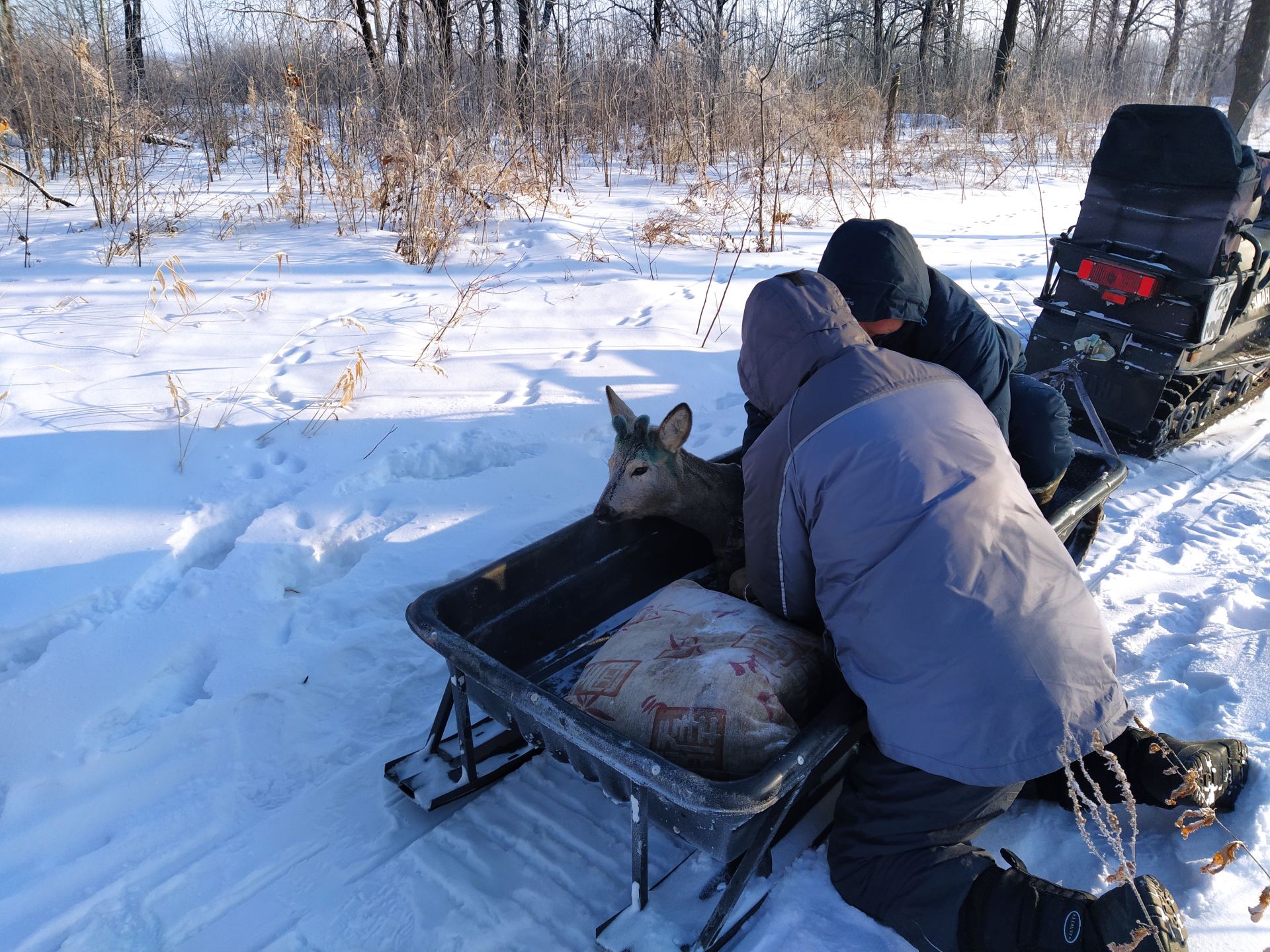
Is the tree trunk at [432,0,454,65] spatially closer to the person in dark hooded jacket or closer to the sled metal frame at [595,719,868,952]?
the person in dark hooded jacket

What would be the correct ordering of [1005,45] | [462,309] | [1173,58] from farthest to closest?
[1173,58]
[1005,45]
[462,309]

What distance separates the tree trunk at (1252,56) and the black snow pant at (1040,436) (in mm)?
8265

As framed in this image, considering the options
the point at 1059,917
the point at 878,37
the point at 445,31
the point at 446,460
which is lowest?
the point at 1059,917

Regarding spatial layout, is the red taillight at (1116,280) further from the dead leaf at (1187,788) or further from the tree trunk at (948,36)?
the tree trunk at (948,36)

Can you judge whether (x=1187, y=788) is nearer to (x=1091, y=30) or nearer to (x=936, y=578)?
(x=936, y=578)

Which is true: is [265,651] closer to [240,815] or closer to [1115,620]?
[240,815]

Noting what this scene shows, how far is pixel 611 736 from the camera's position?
2.14 m

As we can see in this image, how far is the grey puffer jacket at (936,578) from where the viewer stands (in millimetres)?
2168

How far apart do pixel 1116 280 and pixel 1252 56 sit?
6.88 metres

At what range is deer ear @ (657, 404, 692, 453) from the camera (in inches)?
143

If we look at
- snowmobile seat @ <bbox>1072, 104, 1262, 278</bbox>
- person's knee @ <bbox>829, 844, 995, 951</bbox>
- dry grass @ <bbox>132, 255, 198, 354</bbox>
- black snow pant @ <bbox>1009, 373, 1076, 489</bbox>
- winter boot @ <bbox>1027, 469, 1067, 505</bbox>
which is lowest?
person's knee @ <bbox>829, 844, 995, 951</bbox>

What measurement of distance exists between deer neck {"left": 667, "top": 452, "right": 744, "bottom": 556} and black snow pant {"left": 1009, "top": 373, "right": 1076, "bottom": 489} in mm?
1223

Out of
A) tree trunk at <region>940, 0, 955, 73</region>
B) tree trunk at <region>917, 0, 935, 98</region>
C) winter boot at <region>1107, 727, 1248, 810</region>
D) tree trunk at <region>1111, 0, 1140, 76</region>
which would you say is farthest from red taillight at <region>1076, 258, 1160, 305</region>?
tree trunk at <region>1111, 0, 1140, 76</region>

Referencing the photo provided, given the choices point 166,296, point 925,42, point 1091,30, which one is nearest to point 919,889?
point 166,296
